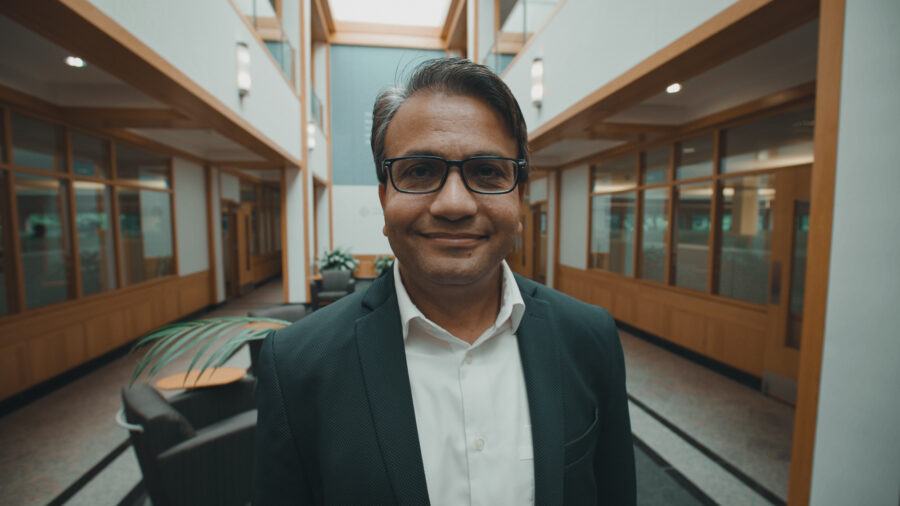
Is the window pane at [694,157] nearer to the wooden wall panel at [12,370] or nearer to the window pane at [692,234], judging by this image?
the window pane at [692,234]

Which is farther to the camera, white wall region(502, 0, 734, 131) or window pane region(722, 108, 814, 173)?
window pane region(722, 108, 814, 173)

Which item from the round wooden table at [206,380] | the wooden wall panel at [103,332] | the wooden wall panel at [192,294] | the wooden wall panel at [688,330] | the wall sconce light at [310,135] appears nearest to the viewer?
the round wooden table at [206,380]

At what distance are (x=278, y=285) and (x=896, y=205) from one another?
1190 cm

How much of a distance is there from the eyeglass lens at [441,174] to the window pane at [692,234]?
5.03 meters

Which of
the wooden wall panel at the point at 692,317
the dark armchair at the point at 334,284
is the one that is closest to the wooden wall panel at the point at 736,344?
the wooden wall panel at the point at 692,317

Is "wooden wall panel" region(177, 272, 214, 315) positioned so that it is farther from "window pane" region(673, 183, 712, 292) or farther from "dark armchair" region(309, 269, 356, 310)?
"window pane" region(673, 183, 712, 292)

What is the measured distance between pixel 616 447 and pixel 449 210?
2.59 feet

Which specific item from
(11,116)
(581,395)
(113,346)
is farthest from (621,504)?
(113,346)

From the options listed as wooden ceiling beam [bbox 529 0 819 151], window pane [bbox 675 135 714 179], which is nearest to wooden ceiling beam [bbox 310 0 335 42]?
wooden ceiling beam [bbox 529 0 819 151]

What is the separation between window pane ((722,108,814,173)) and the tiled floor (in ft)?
7.95

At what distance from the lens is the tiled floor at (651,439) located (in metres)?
2.52

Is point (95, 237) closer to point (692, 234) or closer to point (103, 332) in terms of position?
point (103, 332)

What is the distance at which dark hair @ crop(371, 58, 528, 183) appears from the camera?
0.80m

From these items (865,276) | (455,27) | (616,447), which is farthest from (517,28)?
(616,447)
